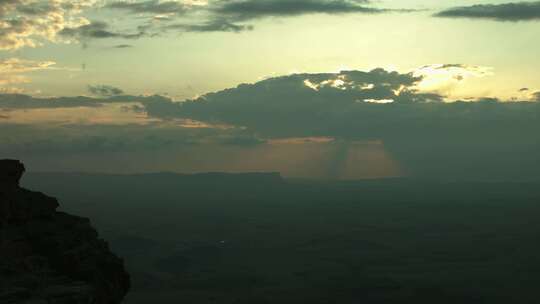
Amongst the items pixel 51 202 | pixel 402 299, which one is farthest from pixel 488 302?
pixel 51 202

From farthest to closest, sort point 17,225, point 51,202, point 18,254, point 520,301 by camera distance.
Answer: point 520,301
point 51,202
point 17,225
point 18,254

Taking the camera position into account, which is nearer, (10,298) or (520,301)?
(10,298)

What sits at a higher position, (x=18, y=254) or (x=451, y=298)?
(x=18, y=254)

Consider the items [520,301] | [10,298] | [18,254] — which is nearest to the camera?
[10,298]

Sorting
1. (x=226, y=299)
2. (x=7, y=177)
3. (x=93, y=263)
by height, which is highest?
(x=7, y=177)

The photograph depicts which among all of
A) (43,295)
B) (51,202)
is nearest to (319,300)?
(51,202)

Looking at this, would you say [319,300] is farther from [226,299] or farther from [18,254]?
[18,254]

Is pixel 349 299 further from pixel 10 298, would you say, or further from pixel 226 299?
pixel 10 298
